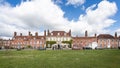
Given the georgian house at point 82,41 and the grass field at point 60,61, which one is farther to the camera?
the georgian house at point 82,41

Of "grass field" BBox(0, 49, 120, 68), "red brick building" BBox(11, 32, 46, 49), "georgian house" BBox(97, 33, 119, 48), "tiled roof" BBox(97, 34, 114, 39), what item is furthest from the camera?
"tiled roof" BBox(97, 34, 114, 39)

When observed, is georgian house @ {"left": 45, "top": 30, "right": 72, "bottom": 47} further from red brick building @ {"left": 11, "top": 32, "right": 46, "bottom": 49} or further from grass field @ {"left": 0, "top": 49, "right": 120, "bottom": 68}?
grass field @ {"left": 0, "top": 49, "right": 120, "bottom": 68}

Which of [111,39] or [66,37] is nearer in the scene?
[66,37]

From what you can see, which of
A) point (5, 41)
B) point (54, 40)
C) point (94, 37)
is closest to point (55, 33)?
point (54, 40)

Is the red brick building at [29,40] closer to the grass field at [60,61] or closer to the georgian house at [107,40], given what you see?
the georgian house at [107,40]

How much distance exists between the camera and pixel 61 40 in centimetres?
11350

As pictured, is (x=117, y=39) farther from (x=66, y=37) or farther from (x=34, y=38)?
(x=34, y=38)

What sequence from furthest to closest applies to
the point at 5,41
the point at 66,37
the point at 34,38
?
1. the point at 5,41
2. the point at 34,38
3. the point at 66,37

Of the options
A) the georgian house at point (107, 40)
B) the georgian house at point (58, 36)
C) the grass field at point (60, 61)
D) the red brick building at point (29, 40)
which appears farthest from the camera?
the georgian house at point (107, 40)

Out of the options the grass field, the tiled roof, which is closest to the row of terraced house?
the tiled roof

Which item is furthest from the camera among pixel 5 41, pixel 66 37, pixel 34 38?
pixel 5 41

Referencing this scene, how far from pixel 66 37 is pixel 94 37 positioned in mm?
17611

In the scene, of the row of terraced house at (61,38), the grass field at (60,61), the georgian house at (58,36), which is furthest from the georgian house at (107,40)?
the grass field at (60,61)

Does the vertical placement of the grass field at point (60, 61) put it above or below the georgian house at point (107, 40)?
below
